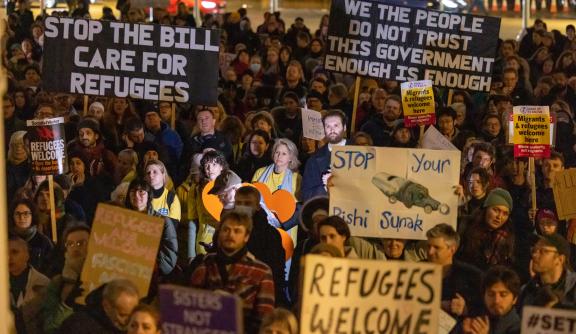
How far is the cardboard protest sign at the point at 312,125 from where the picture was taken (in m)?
11.0

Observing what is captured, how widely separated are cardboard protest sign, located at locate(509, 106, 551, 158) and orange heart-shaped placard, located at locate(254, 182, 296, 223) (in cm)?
212

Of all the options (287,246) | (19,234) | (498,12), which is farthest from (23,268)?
(498,12)

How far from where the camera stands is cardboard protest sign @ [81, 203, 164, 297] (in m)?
6.48

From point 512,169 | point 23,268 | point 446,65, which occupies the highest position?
point 446,65

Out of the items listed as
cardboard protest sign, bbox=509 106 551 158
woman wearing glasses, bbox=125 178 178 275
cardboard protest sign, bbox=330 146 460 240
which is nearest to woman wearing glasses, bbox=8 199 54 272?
woman wearing glasses, bbox=125 178 178 275

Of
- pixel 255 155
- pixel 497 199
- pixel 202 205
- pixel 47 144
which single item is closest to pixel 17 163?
pixel 47 144

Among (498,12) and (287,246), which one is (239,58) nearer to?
(287,246)

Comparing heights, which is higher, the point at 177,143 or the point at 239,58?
the point at 239,58

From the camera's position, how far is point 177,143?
11.5 m

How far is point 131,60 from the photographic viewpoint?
34.0ft

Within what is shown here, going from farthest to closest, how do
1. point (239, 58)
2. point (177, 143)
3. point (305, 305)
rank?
point (239, 58) < point (177, 143) < point (305, 305)

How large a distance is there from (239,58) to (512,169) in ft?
26.1

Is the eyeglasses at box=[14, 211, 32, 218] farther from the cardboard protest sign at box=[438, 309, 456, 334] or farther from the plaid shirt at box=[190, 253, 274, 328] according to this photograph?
the cardboard protest sign at box=[438, 309, 456, 334]

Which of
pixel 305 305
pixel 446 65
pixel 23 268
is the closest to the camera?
pixel 305 305
